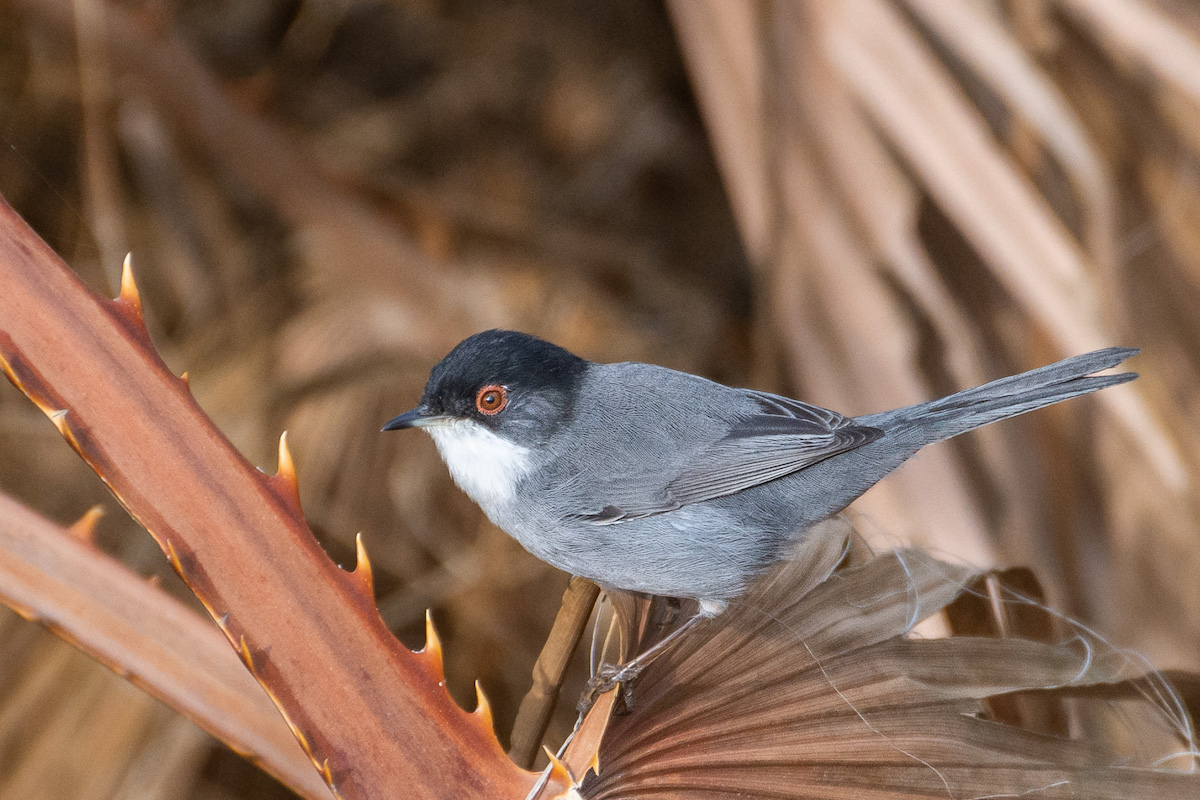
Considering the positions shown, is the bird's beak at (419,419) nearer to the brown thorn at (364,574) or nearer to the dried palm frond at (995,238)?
the brown thorn at (364,574)

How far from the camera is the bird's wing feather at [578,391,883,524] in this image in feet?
5.81

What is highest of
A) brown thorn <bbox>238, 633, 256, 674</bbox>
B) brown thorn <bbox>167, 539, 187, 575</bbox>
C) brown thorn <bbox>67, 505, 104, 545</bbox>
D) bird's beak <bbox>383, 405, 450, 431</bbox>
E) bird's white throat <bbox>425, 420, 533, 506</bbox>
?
brown thorn <bbox>67, 505, 104, 545</bbox>

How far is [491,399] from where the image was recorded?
1.73 m

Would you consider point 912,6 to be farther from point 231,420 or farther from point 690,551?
point 231,420

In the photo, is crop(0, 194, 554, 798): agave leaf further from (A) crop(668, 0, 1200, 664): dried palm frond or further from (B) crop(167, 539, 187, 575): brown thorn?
(A) crop(668, 0, 1200, 664): dried palm frond

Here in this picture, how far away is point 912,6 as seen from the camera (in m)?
2.58

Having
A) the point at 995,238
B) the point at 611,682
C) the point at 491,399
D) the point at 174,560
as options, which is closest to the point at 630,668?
the point at 611,682

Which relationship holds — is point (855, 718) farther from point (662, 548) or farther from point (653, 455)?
point (653, 455)

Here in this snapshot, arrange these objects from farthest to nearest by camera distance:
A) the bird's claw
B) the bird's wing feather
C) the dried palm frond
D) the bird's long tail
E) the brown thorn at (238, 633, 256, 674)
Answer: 1. the dried palm frond
2. the bird's wing feather
3. the bird's long tail
4. the bird's claw
5. the brown thorn at (238, 633, 256, 674)

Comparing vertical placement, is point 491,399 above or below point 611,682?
above

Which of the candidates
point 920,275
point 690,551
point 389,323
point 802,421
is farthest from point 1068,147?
point 389,323

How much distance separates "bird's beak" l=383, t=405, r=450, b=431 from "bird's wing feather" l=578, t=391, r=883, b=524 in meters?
0.35

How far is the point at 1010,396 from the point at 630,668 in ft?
2.99

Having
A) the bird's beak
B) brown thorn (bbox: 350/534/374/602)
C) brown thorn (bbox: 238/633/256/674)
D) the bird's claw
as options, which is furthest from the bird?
brown thorn (bbox: 238/633/256/674)
